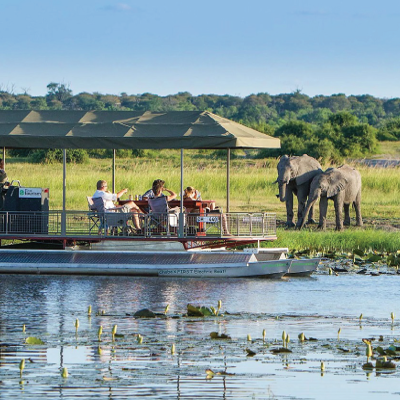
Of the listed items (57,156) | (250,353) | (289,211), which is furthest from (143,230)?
A: (57,156)

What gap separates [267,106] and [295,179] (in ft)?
334

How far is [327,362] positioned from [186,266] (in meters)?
6.76

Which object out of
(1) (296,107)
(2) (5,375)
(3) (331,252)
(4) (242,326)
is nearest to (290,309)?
(4) (242,326)

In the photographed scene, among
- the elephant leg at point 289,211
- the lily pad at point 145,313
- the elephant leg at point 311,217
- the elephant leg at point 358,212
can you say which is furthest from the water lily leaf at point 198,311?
the elephant leg at point 358,212

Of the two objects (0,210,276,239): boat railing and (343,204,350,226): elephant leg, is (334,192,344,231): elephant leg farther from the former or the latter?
(0,210,276,239): boat railing

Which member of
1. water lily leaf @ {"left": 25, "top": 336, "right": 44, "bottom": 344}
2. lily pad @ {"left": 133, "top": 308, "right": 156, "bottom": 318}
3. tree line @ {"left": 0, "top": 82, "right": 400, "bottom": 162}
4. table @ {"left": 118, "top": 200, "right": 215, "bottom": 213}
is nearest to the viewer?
water lily leaf @ {"left": 25, "top": 336, "right": 44, "bottom": 344}

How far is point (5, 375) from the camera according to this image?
10453mm

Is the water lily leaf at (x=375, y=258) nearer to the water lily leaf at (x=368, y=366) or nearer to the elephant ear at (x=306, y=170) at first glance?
the elephant ear at (x=306, y=170)

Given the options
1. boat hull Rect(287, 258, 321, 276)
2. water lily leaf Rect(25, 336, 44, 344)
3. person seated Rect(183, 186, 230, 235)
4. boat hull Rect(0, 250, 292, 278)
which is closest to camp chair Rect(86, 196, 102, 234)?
boat hull Rect(0, 250, 292, 278)

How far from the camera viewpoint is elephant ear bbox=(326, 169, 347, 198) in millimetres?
27734

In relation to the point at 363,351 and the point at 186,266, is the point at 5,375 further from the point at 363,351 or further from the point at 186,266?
the point at 186,266

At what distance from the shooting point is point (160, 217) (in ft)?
59.5

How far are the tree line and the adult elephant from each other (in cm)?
3016

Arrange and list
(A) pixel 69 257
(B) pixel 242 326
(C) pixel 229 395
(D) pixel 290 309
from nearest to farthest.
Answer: (C) pixel 229 395 < (B) pixel 242 326 < (D) pixel 290 309 < (A) pixel 69 257
